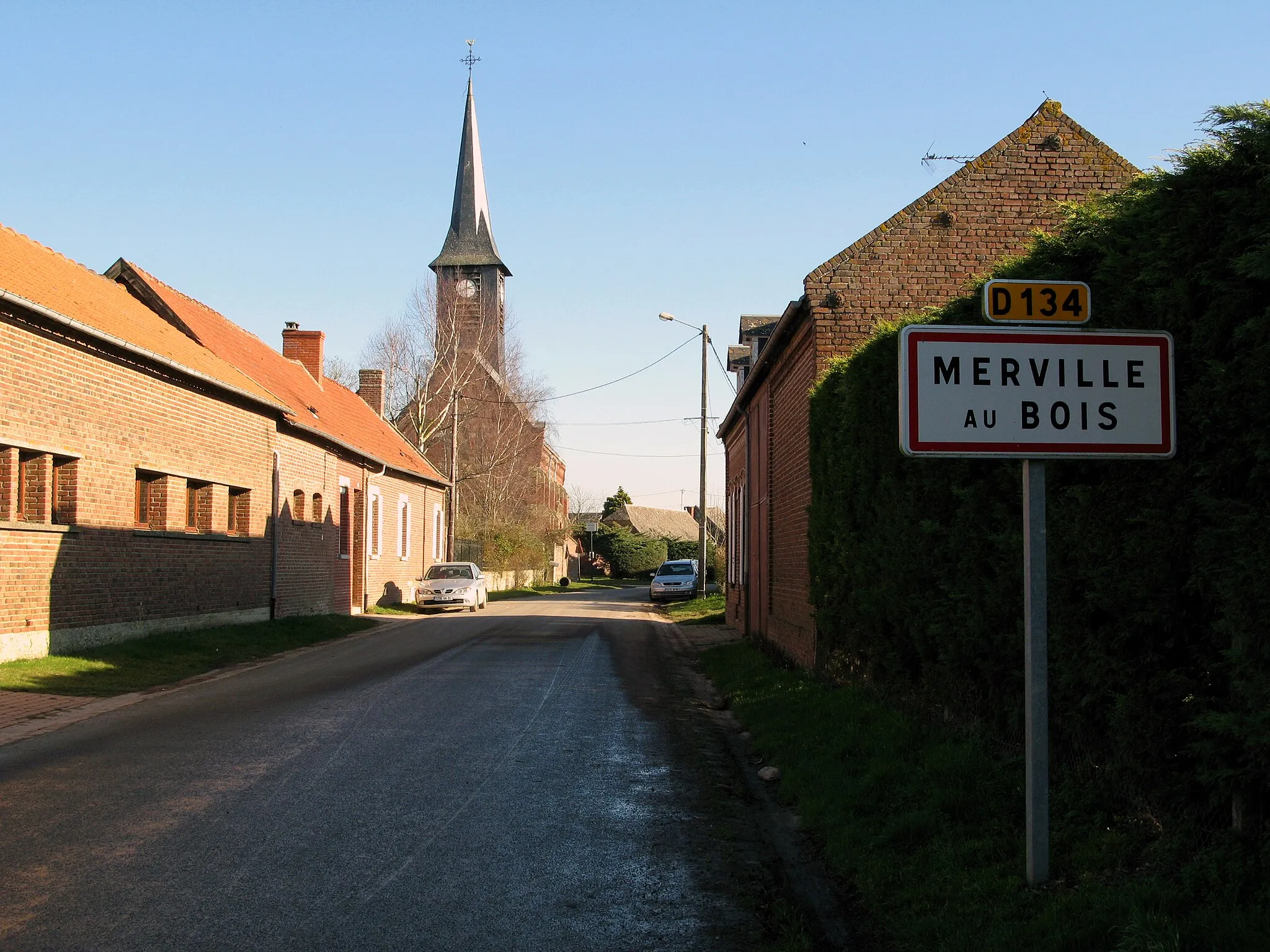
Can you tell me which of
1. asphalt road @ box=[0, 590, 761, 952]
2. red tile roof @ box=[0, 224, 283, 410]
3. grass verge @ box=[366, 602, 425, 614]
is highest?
red tile roof @ box=[0, 224, 283, 410]

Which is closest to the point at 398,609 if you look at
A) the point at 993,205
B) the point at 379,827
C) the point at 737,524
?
the point at 737,524

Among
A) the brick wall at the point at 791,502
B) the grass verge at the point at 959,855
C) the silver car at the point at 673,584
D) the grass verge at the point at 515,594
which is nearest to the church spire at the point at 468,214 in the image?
the grass verge at the point at 515,594


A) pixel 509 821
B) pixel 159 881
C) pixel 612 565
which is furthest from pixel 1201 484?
pixel 612 565

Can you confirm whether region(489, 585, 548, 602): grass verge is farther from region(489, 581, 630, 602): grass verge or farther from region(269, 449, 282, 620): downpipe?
region(269, 449, 282, 620): downpipe

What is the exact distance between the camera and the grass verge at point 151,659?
12.7 meters

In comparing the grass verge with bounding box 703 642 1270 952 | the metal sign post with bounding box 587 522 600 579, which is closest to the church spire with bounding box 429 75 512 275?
the metal sign post with bounding box 587 522 600 579

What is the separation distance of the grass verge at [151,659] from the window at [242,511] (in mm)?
1928

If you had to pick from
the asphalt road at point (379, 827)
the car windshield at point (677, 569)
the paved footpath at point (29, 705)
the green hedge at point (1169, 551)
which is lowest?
the paved footpath at point (29, 705)

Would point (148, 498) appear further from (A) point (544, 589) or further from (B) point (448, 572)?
(A) point (544, 589)

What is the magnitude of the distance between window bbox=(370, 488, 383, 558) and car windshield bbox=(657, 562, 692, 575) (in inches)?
491

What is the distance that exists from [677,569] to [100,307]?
27.4 meters

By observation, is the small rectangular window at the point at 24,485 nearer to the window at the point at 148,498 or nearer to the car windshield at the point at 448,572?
the window at the point at 148,498

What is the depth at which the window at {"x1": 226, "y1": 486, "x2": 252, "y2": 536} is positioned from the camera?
22.0 meters

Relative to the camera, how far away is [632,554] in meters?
80.6
